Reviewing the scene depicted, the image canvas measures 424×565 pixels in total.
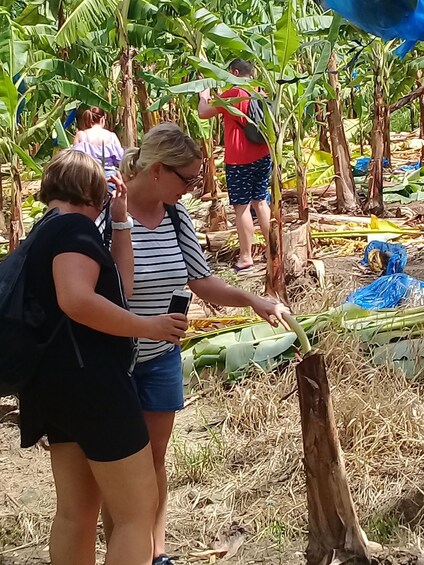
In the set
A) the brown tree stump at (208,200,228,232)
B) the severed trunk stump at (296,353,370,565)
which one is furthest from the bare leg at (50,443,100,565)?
the brown tree stump at (208,200,228,232)

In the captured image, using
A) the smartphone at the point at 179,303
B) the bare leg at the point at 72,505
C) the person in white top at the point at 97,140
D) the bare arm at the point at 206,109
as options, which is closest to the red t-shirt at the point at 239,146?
the bare arm at the point at 206,109

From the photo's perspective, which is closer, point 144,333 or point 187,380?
point 144,333

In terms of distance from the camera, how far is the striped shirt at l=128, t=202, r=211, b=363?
2736 mm

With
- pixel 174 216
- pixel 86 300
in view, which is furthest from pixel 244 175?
pixel 86 300

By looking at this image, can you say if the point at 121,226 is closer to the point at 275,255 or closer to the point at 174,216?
the point at 174,216

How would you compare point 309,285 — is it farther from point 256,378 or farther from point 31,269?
point 31,269

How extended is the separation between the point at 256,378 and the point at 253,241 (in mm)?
3162

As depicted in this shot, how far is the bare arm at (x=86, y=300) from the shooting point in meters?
2.19

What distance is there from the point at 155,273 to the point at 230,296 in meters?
0.31

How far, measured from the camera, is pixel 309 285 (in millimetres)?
6121

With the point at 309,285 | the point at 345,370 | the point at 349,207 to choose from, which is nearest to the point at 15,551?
the point at 345,370

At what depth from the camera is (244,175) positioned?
6867 millimetres

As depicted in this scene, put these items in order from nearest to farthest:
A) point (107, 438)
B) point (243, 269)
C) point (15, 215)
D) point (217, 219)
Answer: point (107, 438) → point (15, 215) → point (243, 269) → point (217, 219)

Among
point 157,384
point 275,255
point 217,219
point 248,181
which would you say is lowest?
point 217,219
